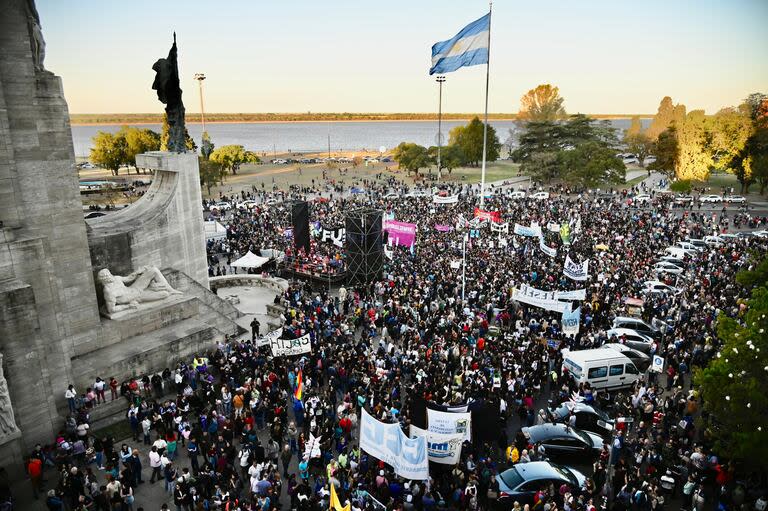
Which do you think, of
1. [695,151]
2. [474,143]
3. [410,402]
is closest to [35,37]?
[410,402]

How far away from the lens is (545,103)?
297ft

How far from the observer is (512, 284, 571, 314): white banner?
20.9 m

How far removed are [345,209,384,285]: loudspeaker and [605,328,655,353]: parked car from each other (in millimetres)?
11912

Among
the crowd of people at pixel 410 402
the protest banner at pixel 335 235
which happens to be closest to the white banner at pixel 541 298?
the crowd of people at pixel 410 402

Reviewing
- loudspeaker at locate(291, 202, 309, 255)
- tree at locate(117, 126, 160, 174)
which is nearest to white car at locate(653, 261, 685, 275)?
loudspeaker at locate(291, 202, 309, 255)

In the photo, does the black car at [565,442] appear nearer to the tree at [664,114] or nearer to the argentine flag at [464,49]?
the argentine flag at [464,49]

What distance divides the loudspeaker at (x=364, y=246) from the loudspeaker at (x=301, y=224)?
127 inches

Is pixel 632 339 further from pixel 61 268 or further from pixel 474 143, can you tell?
pixel 474 143

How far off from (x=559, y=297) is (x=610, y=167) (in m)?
43.1

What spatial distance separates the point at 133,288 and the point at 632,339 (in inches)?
746

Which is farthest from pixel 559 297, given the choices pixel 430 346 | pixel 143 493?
pixel 143 493

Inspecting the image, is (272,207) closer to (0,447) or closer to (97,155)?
(0,447)

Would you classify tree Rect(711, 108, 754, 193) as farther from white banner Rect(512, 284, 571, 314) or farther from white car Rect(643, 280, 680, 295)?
white banner Rect(512, 284, 571, 314)

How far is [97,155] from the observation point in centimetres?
7700
